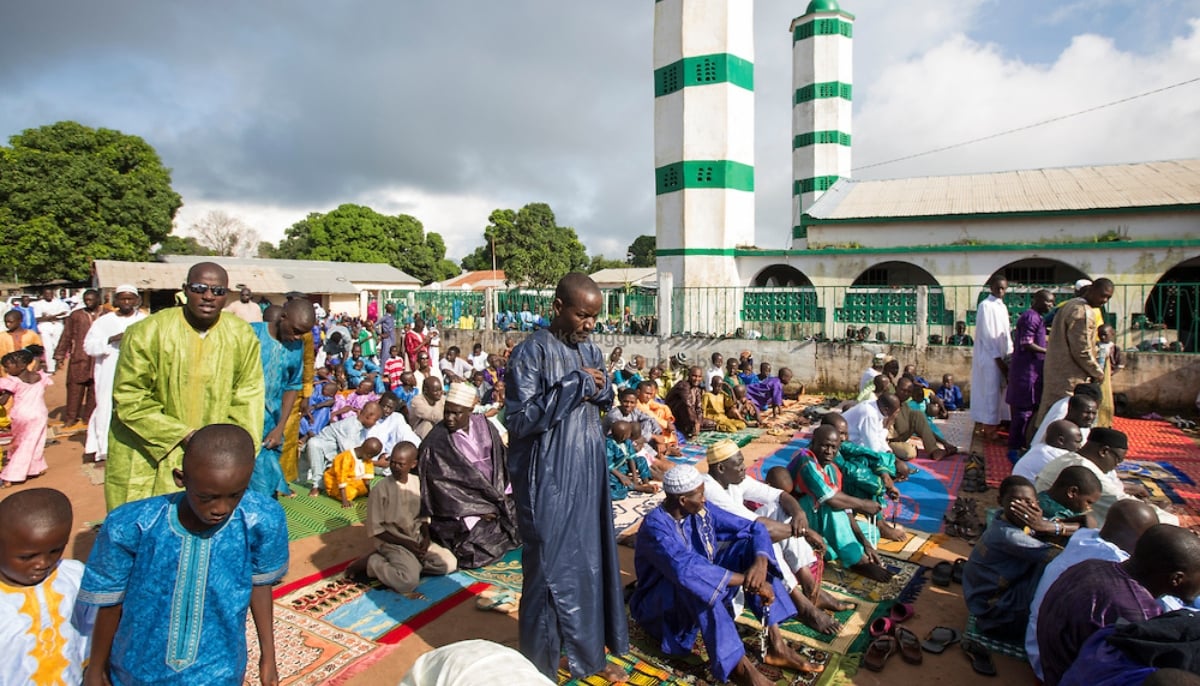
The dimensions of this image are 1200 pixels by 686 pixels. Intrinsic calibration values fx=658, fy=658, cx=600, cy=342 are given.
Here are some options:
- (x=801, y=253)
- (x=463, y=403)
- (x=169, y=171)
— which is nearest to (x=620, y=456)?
(x=463, y=403)

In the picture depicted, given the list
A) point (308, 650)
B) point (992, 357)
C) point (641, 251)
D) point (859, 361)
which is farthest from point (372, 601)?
point (641, 251)

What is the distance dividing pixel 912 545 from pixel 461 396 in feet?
11.2

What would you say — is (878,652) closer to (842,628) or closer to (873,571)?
(842,628)

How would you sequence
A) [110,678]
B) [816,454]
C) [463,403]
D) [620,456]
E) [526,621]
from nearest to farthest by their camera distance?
[110,678] → [526,621] → [816,454] → [463,403] → [620,456]

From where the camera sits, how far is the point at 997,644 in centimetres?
339

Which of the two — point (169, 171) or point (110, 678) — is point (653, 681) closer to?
point (110, 678)

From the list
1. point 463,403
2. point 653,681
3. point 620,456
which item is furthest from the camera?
point 620,456

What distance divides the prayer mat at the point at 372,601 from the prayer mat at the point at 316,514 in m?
0.97

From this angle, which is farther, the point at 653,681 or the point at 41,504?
the point at 653,681

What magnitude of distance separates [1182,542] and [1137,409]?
914cm

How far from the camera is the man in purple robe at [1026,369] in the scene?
22.7 feet

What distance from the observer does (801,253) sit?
53.0ft

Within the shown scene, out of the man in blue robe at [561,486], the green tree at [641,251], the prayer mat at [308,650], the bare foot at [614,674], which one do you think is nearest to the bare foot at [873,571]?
the bare foot at [614,674]

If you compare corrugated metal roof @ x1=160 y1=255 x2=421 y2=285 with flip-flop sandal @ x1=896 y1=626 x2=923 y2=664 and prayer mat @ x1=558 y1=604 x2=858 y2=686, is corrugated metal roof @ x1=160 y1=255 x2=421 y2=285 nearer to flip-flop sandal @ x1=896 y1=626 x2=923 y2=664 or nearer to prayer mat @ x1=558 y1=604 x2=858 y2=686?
prayer mat @ x1=558 y1=604 x2=858 y2=686
